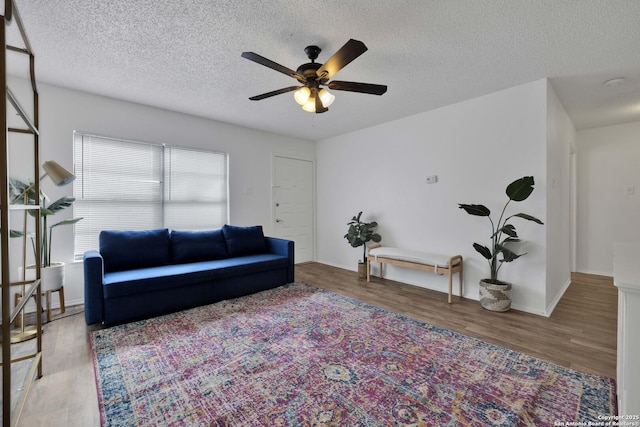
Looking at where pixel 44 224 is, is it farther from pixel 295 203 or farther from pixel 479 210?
pixel 479 210

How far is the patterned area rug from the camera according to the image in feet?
5.00

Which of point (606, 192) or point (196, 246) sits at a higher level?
point (606, 192)

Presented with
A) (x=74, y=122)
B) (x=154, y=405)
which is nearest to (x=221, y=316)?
(x=154, y=405)

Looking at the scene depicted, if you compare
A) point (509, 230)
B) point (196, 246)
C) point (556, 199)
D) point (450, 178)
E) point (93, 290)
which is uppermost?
point (450, 178)

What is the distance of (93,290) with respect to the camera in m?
2.55

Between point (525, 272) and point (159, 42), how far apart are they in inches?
165

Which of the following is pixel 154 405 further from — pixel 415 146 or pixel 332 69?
pixel 415 146

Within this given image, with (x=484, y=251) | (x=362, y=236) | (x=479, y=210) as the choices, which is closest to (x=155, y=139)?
(x=362, y=236)

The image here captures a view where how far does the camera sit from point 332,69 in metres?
2.09

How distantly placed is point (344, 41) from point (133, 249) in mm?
3086

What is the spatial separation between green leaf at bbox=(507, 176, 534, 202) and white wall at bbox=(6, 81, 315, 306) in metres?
3.61

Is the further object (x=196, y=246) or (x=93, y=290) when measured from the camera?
(x=196, y=246)

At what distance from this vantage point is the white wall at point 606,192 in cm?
412

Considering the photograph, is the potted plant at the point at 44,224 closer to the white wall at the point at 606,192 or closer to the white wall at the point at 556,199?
the white wall at the point at 556,199
